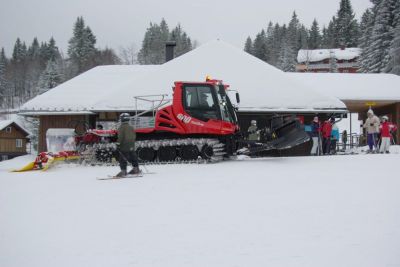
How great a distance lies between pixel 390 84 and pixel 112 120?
17294 millimetres

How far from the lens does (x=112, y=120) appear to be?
22.1 meters

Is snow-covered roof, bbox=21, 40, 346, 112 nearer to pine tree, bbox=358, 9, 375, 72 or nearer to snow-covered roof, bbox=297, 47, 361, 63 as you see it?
pine tree, bbox=358, 9, 375, 72

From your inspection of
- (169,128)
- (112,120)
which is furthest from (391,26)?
(169,128)

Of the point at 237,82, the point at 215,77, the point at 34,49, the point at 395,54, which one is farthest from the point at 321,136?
the point at 34,49

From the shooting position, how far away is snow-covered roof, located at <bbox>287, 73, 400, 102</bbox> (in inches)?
976

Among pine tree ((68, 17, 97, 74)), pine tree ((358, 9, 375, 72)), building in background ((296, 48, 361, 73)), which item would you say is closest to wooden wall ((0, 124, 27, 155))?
pine tree ((68, 17, 97, 74))

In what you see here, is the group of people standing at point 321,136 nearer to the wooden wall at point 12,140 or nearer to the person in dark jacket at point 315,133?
the person in dark jacket at point 315,133

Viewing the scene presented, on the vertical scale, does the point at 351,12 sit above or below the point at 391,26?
above

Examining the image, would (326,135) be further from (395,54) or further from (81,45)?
(81,45)

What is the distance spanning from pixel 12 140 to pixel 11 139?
0.21 m

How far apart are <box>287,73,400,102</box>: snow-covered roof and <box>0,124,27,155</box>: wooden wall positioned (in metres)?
40.6

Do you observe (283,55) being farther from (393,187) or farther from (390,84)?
(393,187)

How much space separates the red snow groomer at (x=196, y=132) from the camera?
48.2 ft

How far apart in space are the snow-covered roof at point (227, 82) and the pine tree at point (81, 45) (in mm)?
68477
